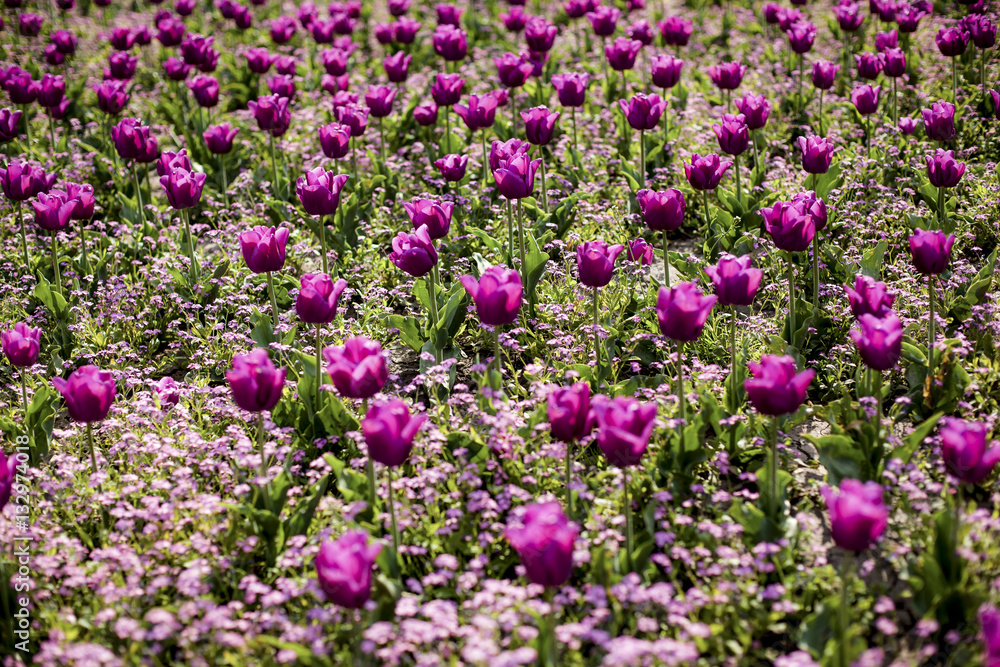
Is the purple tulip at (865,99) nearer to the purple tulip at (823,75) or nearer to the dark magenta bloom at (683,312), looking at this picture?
the purple tulip at (823,75)

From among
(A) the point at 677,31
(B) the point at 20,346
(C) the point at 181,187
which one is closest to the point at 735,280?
(B) the point at 20,346

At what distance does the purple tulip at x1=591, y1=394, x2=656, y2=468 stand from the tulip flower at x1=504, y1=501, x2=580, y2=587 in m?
0.35

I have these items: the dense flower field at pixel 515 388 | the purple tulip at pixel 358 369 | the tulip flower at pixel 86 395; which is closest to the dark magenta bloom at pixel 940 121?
the dense flower field at pixel 515 388

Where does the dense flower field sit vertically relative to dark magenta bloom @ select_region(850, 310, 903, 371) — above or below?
below

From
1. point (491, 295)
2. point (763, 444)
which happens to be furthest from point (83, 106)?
point (763, 444)

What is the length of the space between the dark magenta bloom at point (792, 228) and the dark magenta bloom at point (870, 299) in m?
0.53

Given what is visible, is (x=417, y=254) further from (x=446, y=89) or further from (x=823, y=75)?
(x=823, y=75)

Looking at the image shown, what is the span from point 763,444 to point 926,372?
877 mm

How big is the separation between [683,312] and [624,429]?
0.54m

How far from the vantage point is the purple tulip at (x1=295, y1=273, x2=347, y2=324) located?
3.50m

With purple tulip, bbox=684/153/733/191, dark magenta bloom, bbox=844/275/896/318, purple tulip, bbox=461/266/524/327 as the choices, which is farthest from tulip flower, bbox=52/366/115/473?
purple tulip, bbox=684/153/733/191

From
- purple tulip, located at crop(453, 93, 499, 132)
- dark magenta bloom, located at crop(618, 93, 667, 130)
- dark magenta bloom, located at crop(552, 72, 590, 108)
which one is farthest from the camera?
dark magenta bloom, located at crop(552, 72, 590, 108)

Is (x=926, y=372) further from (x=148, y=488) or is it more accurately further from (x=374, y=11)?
(x=374, y=11)

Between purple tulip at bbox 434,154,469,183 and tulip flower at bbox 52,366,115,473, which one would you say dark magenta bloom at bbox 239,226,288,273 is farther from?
purple tulip at bbox 434,154,469,183
